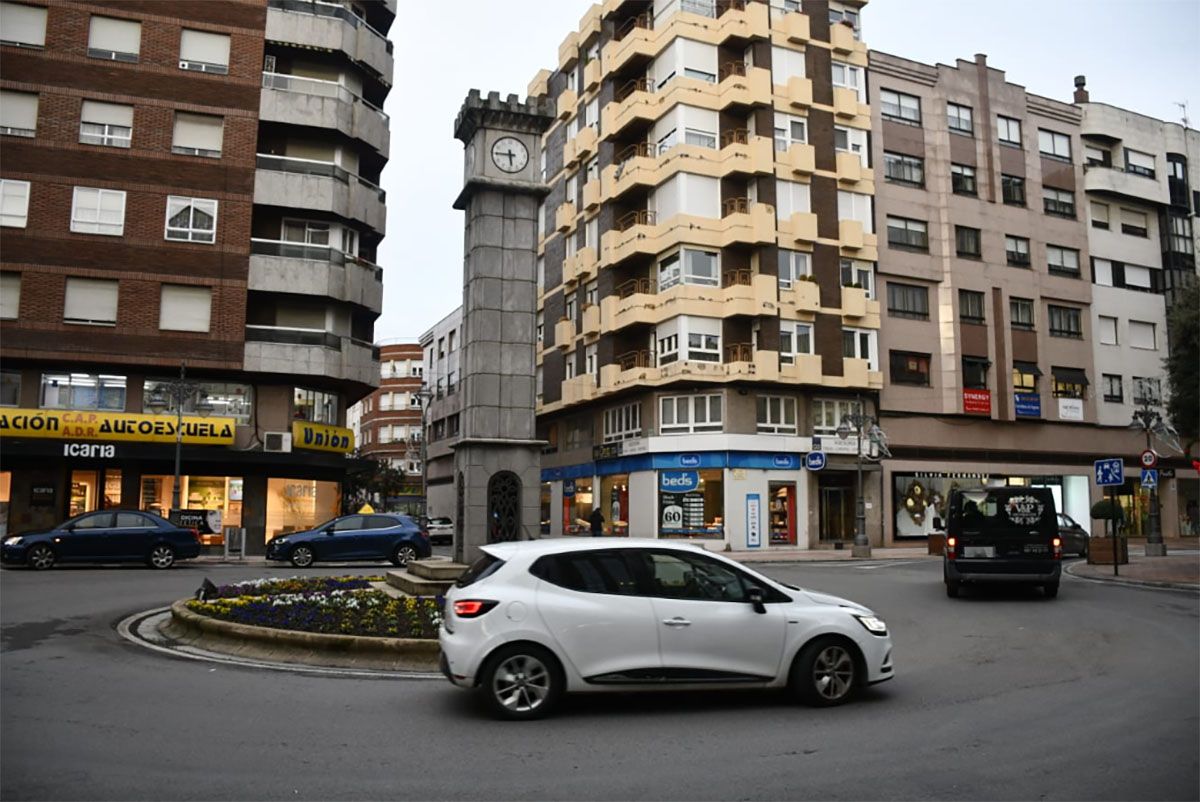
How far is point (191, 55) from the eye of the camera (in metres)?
33.7

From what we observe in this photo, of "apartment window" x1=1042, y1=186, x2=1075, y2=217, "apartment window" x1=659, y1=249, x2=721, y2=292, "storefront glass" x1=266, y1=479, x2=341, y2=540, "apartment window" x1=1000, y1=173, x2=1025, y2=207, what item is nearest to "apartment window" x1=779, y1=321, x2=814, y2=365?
"apartment window" x1=659, y1=249, x2=721, y2=292

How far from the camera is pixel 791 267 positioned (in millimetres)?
40375

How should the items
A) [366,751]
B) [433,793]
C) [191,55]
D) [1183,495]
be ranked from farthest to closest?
[1183,495] → [191,55] → [366,751] → [433,793]

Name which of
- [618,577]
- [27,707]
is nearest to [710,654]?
[618,577]

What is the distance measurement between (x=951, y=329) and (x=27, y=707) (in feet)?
137

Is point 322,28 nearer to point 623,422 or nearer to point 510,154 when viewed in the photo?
point 623,422

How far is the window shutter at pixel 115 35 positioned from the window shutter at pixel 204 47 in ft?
4.77

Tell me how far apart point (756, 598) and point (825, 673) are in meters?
0.94

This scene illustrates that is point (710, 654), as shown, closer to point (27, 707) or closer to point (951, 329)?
point (27, 707)

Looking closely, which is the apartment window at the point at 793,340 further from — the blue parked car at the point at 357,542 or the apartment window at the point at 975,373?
the blue parked car at the point at 357,542

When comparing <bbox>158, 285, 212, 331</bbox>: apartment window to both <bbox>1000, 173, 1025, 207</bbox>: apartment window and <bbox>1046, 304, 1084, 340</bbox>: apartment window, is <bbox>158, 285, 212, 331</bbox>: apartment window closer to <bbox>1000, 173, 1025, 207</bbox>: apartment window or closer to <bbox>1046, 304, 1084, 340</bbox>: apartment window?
<bbox>1000, 173, 1025, 207</bbox>: apartment window

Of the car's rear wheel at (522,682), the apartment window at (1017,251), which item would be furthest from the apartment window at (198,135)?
the apartment window at (1017,251)

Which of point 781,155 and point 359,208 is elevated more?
point 781,155

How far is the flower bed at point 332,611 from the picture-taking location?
35.1ft
